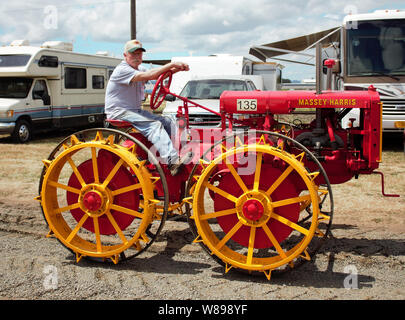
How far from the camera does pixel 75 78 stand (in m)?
15.1

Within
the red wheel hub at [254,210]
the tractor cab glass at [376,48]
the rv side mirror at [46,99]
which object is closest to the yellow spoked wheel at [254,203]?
the red wheel hub at [254,210]

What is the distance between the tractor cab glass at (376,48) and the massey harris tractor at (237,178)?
6.55 m

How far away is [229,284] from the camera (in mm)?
3656

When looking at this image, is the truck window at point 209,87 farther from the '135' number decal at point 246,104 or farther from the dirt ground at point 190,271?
the '135' number decal at point 246,104

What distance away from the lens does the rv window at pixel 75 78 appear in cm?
1463

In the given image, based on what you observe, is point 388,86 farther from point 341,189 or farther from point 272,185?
point 272,185

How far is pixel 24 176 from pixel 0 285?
502 cm

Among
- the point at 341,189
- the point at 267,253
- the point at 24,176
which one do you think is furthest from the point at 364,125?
the point at 24,176

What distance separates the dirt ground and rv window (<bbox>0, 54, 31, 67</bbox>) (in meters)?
8.29

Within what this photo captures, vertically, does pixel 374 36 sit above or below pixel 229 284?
above

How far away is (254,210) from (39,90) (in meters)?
11.4

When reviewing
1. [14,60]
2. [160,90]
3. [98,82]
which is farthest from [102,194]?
[98,82]

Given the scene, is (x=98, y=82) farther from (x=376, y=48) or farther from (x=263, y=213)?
(x=263, y=213)

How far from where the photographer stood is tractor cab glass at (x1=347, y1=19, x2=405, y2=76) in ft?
33.6
